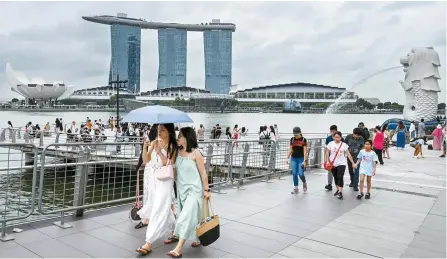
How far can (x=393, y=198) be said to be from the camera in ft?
25.8

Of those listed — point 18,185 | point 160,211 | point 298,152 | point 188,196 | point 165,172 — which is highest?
point 298,152

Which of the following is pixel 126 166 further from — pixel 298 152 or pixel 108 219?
pixel 298 152

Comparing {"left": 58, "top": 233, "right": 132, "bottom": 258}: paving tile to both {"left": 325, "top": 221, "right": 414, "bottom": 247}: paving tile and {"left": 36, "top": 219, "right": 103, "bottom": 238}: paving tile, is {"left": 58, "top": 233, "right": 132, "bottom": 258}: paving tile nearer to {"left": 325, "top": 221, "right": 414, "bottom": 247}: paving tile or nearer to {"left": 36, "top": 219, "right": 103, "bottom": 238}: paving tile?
{"left": 36, "top": 219, "right": 103, "bottom": 238}: paving tile

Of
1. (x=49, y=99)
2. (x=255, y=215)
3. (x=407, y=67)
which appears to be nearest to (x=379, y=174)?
(x=255, y=215)

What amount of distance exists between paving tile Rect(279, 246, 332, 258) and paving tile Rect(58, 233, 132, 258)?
1.87 meters

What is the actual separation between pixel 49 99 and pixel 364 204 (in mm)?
132589

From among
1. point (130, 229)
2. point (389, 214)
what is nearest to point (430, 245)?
point (389, 214)

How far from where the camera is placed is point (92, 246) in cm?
439

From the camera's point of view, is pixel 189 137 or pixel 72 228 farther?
pixel 72 228

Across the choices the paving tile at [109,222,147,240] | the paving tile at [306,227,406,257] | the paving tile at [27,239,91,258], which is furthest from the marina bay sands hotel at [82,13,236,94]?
the paving tile at [306,227,406,257]

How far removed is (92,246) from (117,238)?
39 centimetres

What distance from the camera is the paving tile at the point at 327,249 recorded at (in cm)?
438

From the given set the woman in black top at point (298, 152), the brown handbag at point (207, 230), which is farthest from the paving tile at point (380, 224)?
the brown handbag at point (207, 230)

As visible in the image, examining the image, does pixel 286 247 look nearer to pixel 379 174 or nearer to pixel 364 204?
pixel 364 204
